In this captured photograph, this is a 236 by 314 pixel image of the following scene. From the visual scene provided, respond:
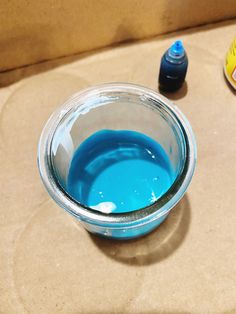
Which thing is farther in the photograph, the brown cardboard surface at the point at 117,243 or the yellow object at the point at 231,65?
the yellow object at the point at 231,65

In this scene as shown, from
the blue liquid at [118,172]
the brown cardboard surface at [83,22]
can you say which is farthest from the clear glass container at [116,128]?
the brown cardboard surface at [83,22]

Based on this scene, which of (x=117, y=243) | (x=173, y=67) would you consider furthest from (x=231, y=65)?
(x=117, y=243)

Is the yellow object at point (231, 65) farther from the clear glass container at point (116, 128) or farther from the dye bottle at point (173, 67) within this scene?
the clear glass container at point (116, 128)

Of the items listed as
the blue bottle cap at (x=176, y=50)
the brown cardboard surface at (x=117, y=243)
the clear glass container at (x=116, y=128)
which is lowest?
the brown cardboard surface at (x=117, y=243)

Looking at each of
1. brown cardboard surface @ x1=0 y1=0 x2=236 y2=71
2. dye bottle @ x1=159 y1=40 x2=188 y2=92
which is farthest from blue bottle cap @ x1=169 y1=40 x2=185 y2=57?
brown cardboard surface @ x1=0 y1=0 x2=236 y2=71

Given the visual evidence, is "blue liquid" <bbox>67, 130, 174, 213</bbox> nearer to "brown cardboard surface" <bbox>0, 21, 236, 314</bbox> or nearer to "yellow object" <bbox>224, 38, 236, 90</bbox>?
"brown cardboard surface" <bbox>0, 21, 236, 314</bbox>

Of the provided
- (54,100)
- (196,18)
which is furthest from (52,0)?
(196,18)
